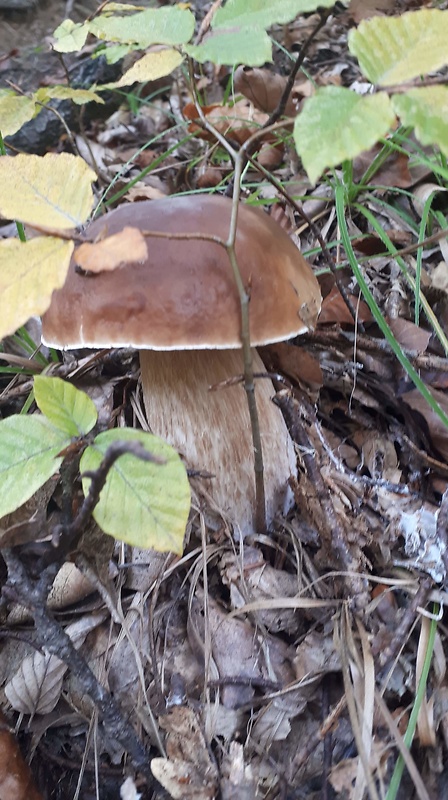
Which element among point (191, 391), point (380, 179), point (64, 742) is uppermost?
point (380, 179)

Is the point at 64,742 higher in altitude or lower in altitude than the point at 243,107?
lower

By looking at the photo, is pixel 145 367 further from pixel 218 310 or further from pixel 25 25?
pixel 25 25

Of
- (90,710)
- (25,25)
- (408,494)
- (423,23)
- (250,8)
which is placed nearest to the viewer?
(423,23)

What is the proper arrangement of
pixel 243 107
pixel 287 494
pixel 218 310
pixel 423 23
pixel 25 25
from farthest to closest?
1. pixel 25 25
2. pixel 243 107
3. pixel 287 494
4. pixel 218 310
5. pixel 423 23

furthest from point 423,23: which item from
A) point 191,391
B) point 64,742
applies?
point 64,742

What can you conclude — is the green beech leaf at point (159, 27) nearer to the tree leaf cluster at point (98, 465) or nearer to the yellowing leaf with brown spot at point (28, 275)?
the yellowing leaf with brown spot at point (28, 275)

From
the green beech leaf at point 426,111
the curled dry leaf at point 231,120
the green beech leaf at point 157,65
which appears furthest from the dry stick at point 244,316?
the curled dry leaf at point 231,120

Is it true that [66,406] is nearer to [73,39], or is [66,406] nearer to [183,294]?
[183,294]
